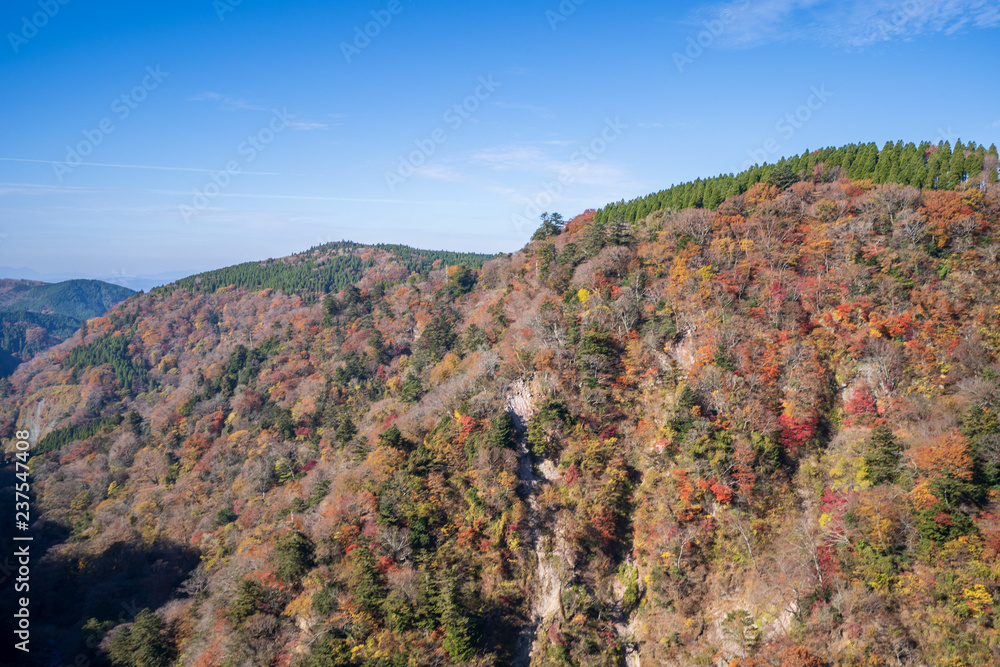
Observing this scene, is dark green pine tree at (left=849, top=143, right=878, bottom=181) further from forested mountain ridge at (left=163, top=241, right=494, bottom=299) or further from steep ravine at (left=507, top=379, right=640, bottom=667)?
forested mountain ridge at (left=163, top=241, right=494, bottom=299)

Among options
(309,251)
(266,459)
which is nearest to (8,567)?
(266,459)

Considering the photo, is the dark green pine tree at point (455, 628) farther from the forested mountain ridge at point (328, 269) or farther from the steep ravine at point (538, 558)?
the forested mountain ridge at point (328, 269)

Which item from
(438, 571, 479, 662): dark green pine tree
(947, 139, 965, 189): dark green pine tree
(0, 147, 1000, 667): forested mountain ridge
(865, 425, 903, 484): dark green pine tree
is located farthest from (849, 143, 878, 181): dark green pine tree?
(438, 571, 479, 662): dark green pine tree

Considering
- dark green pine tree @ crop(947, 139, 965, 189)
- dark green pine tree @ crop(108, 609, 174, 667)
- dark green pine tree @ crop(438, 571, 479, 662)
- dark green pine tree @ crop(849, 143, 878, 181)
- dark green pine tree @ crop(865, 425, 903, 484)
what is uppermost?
dark green pine tree @ crop(849, 143, 878, 181)

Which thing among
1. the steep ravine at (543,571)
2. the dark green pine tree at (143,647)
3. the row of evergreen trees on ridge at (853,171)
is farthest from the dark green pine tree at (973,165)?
the dark green pine tree at (143,647)

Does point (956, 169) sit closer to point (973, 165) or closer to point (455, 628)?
point (973, 165)

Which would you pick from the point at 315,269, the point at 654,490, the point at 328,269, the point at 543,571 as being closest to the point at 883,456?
the point at 654,490
